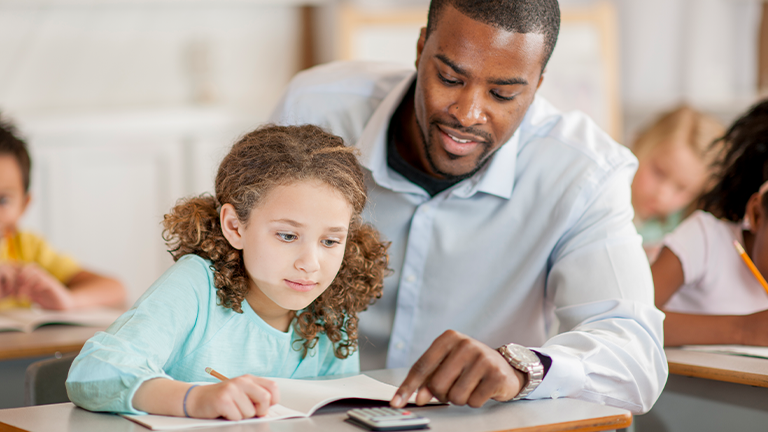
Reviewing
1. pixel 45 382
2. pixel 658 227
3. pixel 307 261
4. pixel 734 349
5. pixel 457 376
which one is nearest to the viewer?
pixel 457 376

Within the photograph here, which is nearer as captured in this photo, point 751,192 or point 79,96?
point 751,192

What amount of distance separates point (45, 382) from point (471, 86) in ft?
2.84

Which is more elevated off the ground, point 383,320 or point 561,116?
point 561,116

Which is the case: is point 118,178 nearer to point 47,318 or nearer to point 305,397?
point 47,318

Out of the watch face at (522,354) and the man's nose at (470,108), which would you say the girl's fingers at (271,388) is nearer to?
the watch face at (522,354)

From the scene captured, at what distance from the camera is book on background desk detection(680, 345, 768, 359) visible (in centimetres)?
145

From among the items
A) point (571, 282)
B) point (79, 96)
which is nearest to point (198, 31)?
point (79, 96)

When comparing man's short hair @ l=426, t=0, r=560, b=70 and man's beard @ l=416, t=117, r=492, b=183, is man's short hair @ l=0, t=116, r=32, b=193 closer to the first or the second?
man's beard @ l=416, t=117, r=492, b=183

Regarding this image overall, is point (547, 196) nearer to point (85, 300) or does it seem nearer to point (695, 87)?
point (85, 300)

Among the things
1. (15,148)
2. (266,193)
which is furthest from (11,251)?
(266,193)

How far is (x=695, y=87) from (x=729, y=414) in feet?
9.62

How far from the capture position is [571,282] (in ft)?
4.65

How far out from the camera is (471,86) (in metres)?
1.38

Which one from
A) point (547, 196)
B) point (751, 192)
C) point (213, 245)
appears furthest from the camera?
point (751, 192)
